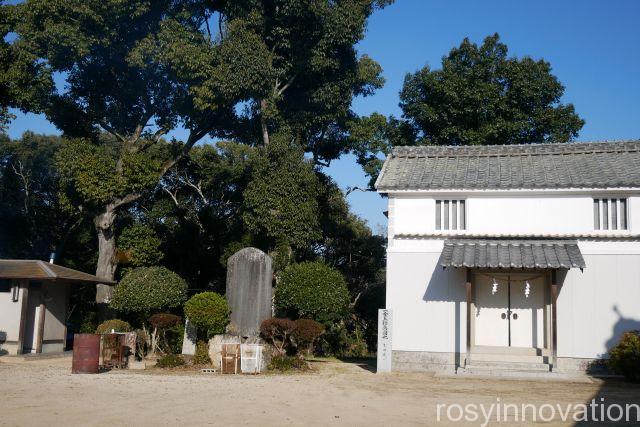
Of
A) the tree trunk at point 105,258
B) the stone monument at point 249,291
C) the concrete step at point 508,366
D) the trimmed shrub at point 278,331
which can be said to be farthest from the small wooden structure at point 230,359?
the tree trunk at point 105,258

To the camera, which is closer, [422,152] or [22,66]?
[422,152]

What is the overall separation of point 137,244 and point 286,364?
10911 millimetres

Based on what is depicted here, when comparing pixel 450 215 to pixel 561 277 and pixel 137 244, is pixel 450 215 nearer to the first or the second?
pixel 561 277

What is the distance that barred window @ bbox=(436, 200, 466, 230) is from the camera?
66.7ft

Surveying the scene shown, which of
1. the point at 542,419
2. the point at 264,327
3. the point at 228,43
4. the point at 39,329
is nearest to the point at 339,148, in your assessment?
the point at 228,43

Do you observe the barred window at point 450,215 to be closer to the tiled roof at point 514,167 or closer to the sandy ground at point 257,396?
the tiled roof at point 514,167

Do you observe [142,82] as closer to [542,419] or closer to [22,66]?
[22,66]

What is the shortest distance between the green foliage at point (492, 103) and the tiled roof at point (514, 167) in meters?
7.24

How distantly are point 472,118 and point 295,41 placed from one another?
887 centimetres

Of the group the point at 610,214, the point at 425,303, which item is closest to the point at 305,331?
the point at 425,303

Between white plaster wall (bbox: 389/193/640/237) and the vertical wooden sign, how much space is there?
8.84ft

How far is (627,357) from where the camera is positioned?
55.8ft

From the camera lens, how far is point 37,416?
1148 cm

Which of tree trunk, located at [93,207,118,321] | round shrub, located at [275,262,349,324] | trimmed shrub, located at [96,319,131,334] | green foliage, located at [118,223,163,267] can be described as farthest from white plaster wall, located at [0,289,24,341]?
round shrub, located at [275,262,349,324]
